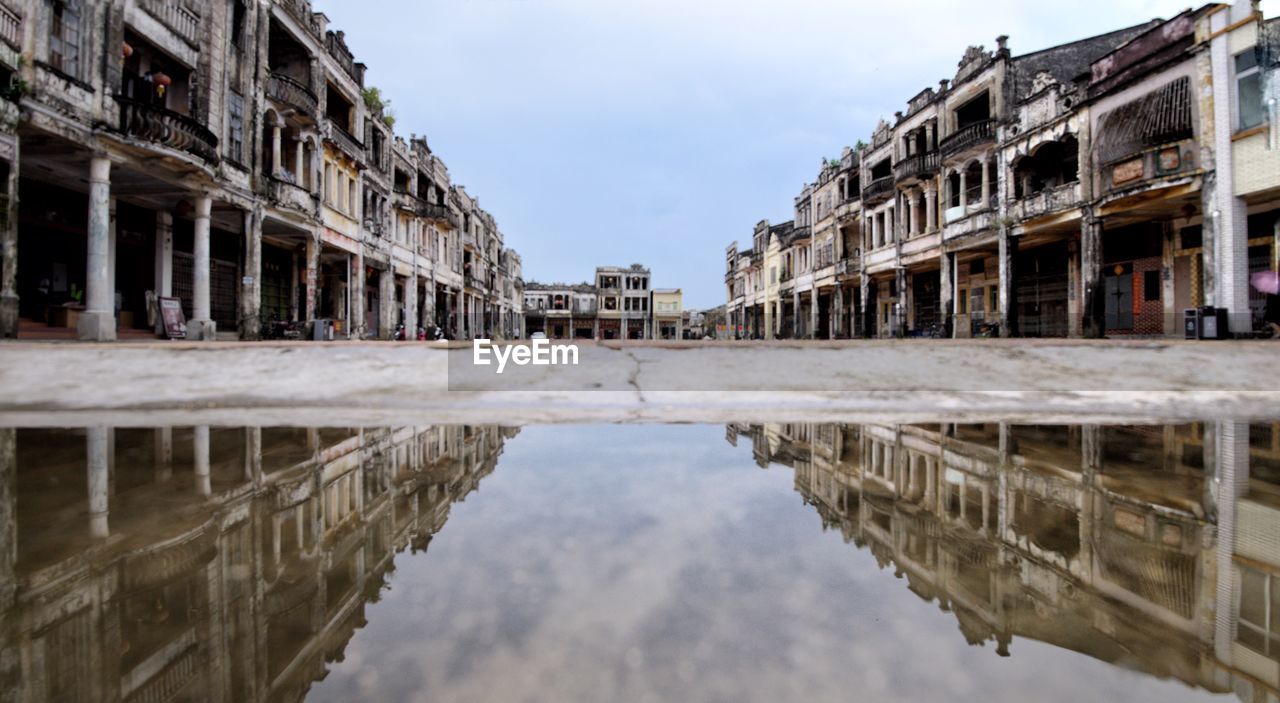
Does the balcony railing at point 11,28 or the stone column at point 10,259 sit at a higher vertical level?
the balcony railing at point 11,28

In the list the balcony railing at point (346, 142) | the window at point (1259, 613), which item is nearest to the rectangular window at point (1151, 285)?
the window at point (1259, 613)

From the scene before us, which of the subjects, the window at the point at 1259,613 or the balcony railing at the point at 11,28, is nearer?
the window at the point at 1259,613

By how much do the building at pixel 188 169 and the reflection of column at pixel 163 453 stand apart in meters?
10.0

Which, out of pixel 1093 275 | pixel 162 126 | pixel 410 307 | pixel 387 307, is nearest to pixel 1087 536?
pixel 162 126

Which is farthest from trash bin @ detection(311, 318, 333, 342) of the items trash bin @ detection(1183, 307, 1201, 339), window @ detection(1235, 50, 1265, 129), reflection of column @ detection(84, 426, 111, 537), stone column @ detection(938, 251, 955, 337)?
window @ detection(1235, 50, 1265, 129)

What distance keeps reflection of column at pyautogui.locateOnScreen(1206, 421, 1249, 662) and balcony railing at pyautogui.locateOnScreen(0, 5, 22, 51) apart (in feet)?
60.6

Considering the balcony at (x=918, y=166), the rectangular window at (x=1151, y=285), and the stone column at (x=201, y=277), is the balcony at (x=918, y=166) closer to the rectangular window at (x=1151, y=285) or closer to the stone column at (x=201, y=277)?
the rectangular window at (x=1151, y=285)

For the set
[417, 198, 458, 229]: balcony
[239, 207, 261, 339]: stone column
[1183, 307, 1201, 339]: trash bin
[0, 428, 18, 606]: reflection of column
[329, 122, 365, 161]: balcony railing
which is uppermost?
[329, 122, 365, 161]: balcony railing

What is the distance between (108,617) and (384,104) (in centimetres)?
2952

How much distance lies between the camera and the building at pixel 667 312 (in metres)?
72.3

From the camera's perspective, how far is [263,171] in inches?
713

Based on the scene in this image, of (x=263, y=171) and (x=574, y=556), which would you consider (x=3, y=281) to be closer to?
(x=263, y=171)

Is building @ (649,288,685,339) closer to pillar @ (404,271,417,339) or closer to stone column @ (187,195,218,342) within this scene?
pillar @ (404,271,417,339)

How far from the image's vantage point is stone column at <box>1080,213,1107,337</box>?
59.6 ft
